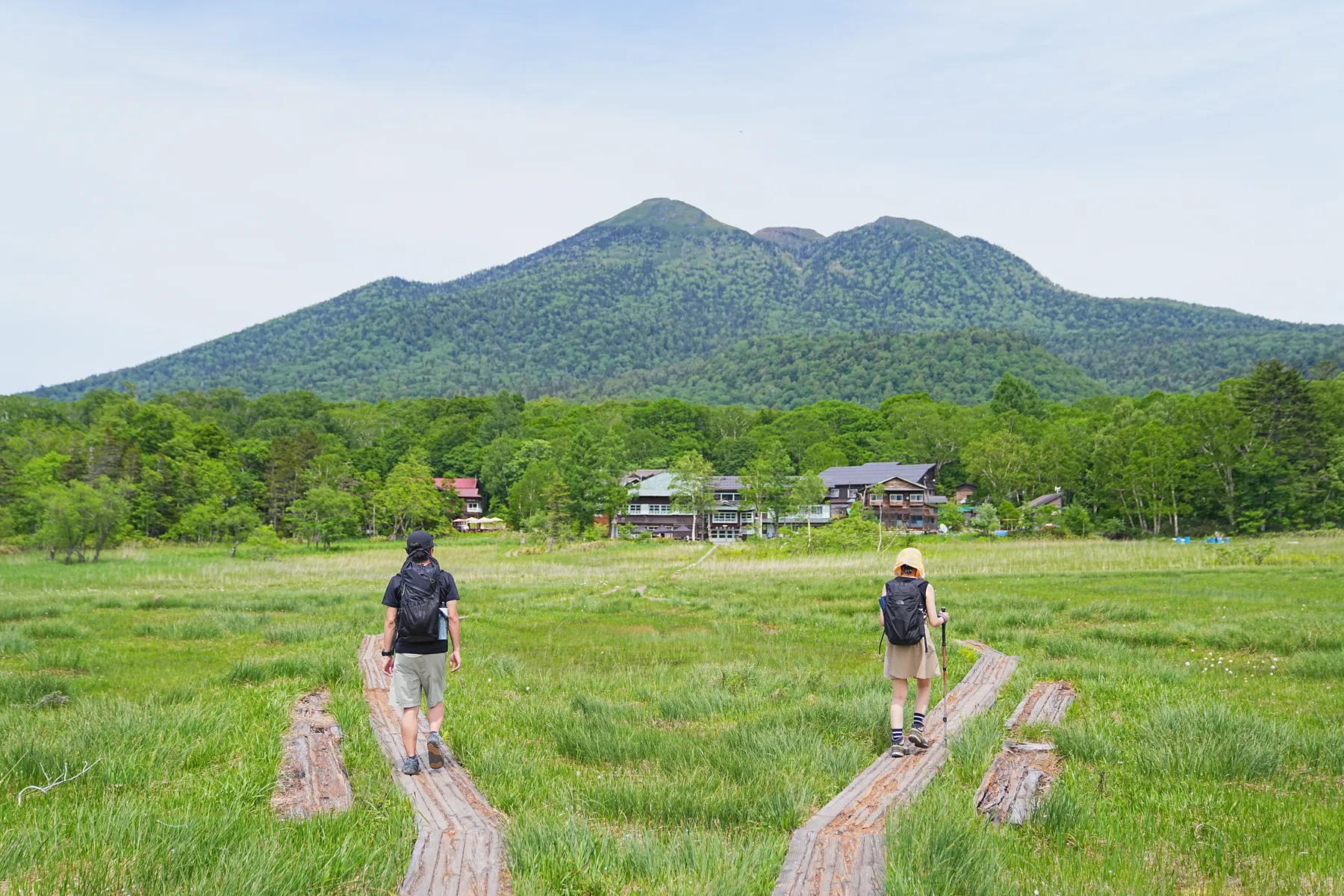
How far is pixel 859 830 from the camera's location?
5547mm

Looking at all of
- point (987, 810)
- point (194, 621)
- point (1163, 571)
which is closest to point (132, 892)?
point (987, 810)

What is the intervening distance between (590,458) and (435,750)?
249ft

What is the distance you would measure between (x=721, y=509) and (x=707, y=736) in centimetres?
8235

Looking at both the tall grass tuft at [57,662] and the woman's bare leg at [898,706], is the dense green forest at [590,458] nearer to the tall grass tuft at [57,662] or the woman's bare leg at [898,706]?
the tall grass tuft at [57,662]

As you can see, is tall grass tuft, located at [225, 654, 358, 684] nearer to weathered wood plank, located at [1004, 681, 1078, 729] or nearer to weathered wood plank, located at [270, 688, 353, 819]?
weathered wood plank, located at [270, 688, 353, 819]

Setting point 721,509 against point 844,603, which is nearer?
point 844,603

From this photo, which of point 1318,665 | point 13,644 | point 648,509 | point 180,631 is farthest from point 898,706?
point 648,509

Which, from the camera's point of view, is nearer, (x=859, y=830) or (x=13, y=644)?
(x=859, y=830)

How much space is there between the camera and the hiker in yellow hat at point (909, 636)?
26.8ft

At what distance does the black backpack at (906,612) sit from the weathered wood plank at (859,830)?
1.07 m

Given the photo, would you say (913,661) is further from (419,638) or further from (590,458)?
(590,458)

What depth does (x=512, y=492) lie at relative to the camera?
9269 cm

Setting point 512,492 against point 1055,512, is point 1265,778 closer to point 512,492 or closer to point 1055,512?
point 1055,512

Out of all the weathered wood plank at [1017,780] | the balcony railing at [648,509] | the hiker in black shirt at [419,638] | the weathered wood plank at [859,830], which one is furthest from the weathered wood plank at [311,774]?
the balcony railing at [648,509]
